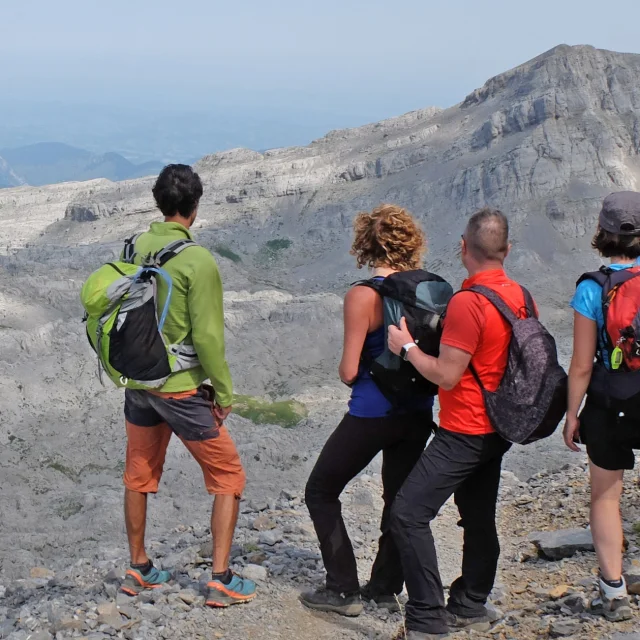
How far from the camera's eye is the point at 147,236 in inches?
199

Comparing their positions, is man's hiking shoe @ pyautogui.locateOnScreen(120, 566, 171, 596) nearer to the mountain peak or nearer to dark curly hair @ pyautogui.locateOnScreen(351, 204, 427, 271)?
dark curly hair @ pyautogui.locateOnScreen(351, 204, 427, 271)

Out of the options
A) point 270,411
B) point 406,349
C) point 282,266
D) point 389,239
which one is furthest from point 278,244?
point 406,349

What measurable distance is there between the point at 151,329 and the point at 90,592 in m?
2.22

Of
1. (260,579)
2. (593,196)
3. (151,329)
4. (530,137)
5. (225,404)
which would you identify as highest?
(530,137)

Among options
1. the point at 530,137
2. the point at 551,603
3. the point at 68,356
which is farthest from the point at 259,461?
the point at 530,137

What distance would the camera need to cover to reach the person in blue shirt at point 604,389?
167 inches

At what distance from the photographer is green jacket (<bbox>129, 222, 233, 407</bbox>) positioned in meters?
4.73

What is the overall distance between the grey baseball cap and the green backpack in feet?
8.08

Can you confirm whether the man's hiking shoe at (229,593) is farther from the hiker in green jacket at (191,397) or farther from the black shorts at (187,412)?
the black shorts at (187,412)

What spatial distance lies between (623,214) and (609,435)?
4.01ft

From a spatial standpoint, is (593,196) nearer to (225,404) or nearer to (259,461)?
(259,461)

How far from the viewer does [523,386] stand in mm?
4219

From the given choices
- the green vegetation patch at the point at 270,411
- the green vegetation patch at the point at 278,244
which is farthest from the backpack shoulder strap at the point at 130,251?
the green vegetation patch at the point at 278,244

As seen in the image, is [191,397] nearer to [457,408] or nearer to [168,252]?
[168,252]
